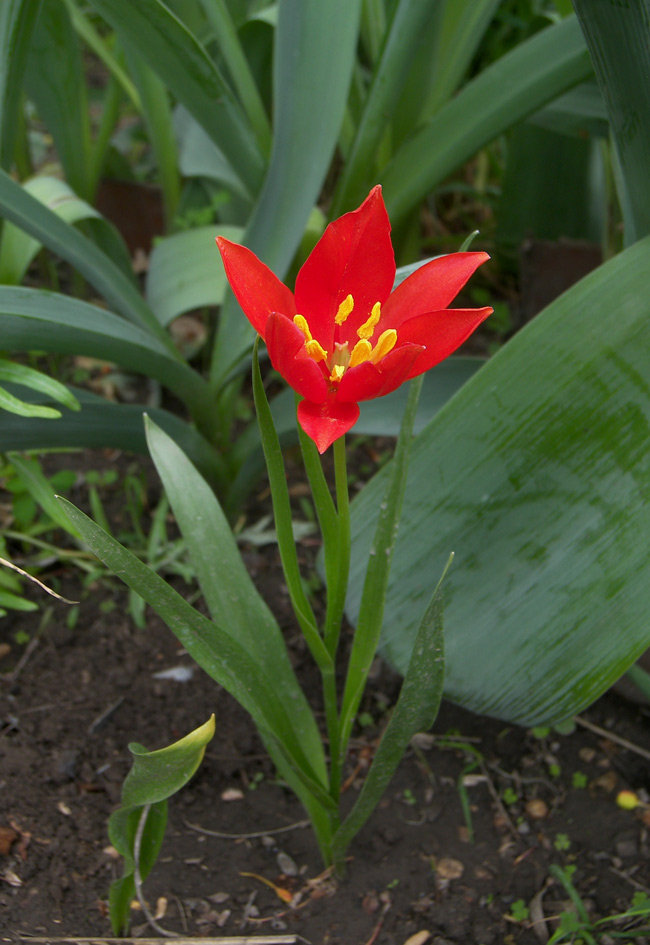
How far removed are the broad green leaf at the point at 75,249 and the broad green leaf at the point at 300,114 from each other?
0.18 metres

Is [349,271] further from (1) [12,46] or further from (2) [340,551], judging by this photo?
(1) [12,46]

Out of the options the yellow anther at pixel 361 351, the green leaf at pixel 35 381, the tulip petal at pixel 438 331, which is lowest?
the green leaf at pixel 35 381

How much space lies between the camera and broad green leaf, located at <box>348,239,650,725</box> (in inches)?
33.9

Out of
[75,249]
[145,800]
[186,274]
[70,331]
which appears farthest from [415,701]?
[186,274]

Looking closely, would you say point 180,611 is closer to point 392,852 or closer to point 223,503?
point 392,852

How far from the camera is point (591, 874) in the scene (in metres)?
1.03

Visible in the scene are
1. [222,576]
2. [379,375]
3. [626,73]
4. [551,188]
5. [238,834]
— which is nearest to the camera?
[379,375]

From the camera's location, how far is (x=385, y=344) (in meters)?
0.65

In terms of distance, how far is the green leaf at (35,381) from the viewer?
Result: 3.31 ft

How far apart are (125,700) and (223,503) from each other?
399mm

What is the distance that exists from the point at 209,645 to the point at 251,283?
1.13 ft

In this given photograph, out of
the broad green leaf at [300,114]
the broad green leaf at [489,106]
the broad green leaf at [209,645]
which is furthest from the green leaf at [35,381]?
the broad green leaf at [489,106]

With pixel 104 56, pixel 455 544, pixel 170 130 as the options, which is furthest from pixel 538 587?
pixel 104 56

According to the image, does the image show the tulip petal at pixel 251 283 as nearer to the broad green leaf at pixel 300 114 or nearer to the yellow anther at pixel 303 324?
the yellow anther at pixel 303 324
